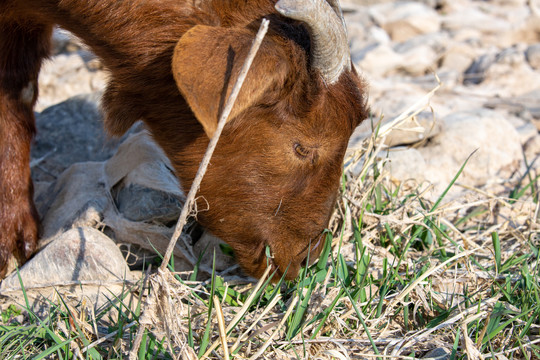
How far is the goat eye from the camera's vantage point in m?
3.08

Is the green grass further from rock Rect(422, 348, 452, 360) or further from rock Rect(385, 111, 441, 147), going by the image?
rock Rect(385, 111, 441, 147)

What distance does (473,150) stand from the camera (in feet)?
16.5

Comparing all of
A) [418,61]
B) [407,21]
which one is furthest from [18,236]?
[407,21]

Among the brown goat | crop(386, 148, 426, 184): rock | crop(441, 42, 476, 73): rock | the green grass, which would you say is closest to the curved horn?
the brown goat

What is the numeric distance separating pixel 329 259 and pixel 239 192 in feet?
2.55

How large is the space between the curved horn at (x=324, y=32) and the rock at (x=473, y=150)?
2101 mm


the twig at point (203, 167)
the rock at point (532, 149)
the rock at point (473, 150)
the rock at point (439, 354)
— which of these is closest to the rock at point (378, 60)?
the rock at point (473, 150)

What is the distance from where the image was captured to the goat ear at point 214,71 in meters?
2.53

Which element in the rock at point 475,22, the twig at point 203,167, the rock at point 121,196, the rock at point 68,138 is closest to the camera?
the twig at point 203,167

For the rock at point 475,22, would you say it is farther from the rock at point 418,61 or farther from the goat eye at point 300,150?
the goat eye at point 300,150

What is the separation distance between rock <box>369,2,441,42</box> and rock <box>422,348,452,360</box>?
668cm

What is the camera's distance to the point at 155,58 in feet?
10.3

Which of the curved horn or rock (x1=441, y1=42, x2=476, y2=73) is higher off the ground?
the curved horn

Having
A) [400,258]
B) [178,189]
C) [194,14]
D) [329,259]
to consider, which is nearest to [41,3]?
[194,14]
